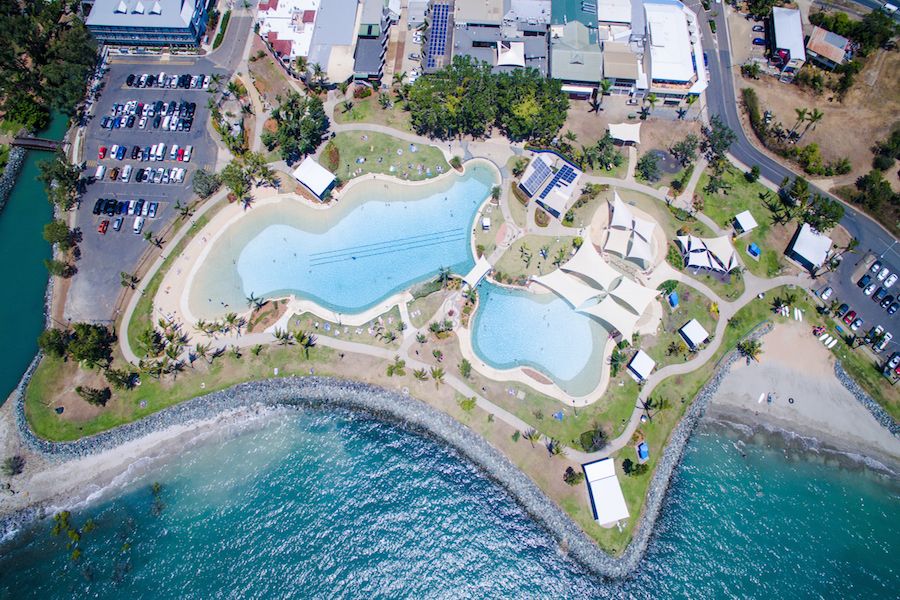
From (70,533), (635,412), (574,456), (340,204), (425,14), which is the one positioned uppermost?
(425,14)

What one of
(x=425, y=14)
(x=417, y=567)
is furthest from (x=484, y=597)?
(x=425, y=14)

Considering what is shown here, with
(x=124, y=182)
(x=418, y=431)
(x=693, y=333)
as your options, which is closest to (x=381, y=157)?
(x=124, y=182)

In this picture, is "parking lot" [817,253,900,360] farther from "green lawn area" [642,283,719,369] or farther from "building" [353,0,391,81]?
"building" [353,0,391,81]

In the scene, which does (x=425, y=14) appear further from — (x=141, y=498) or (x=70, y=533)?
(x=70, y=533)

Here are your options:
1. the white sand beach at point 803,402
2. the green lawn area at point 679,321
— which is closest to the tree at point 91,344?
the green lawn area at point 679,321

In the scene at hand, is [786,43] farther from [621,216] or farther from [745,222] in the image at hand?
[621,216]

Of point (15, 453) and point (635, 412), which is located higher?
point (635, 412)
